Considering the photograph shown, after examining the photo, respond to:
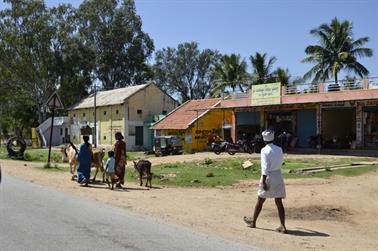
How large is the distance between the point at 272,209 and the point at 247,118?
97.1 ft

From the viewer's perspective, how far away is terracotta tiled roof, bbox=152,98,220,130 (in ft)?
140

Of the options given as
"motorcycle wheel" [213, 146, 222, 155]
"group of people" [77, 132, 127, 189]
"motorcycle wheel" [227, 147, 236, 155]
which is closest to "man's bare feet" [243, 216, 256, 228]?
"group of people" [77, 132, 127, 189]

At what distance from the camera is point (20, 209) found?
10.3 metres

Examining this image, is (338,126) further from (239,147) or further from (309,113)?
(239,147)

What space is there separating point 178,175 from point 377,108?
1933cm

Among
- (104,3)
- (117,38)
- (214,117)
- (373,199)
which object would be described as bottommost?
A: (373,199)

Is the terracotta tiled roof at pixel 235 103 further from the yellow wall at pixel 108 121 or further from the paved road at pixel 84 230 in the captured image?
the paved road at pixel 84 230

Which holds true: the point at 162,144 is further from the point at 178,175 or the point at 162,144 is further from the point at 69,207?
the point at 69,207

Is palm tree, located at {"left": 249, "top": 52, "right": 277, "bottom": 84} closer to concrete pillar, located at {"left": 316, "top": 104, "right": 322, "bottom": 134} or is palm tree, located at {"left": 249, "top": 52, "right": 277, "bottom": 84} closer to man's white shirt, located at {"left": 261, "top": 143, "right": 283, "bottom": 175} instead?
concrete pillar, located at {"left": 316, "top": 104, "right": 322, "bottom": 134}

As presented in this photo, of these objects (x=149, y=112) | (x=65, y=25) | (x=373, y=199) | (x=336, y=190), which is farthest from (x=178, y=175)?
(x=65, y=25)

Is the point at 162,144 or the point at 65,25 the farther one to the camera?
the point at 65,25

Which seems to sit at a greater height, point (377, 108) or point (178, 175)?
point (377, 108)

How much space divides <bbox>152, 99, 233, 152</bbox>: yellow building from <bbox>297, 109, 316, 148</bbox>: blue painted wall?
6304 mm

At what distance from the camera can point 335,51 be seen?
152 feet
